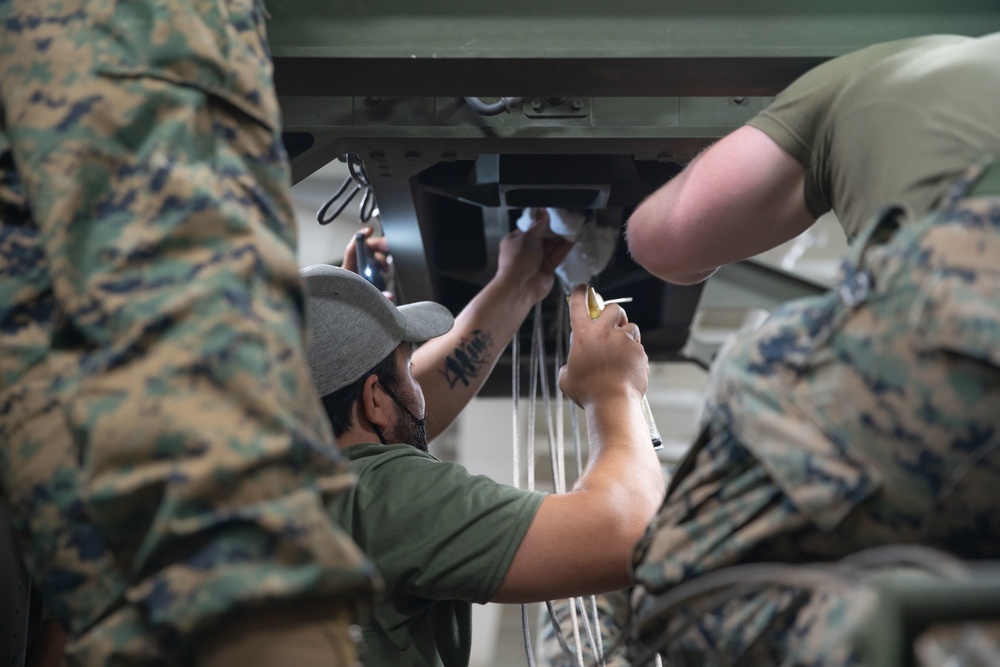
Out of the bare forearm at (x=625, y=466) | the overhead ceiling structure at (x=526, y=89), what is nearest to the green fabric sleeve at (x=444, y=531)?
the bare forearm at (x=625, y=466)

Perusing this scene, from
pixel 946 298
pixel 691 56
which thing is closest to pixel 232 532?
pixel 946 298

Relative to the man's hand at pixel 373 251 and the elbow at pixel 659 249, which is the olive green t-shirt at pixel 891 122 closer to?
the elbow at pixel 659 249

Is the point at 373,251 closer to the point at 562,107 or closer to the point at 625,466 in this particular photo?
the point at 562,107

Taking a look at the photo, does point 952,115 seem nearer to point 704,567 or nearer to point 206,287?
point 704,567

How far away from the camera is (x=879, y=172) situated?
43.9 inches

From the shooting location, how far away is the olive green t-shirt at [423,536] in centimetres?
155

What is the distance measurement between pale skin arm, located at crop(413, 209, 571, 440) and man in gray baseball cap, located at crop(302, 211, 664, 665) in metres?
0.10

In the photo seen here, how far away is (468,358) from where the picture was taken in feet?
7.68

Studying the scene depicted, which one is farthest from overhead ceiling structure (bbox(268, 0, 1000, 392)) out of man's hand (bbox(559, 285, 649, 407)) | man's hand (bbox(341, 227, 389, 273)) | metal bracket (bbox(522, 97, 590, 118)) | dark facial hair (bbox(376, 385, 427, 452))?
dark facial hair (bbox(376, 385, 427, 452))

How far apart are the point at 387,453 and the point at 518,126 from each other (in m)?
0.59

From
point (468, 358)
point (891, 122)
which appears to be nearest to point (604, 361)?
point (468, 358)

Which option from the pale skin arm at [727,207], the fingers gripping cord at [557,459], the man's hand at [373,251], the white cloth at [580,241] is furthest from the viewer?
the man's hand at [373,251]

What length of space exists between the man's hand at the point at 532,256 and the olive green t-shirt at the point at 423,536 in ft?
2.15

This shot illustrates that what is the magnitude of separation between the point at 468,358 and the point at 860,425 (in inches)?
56.5
